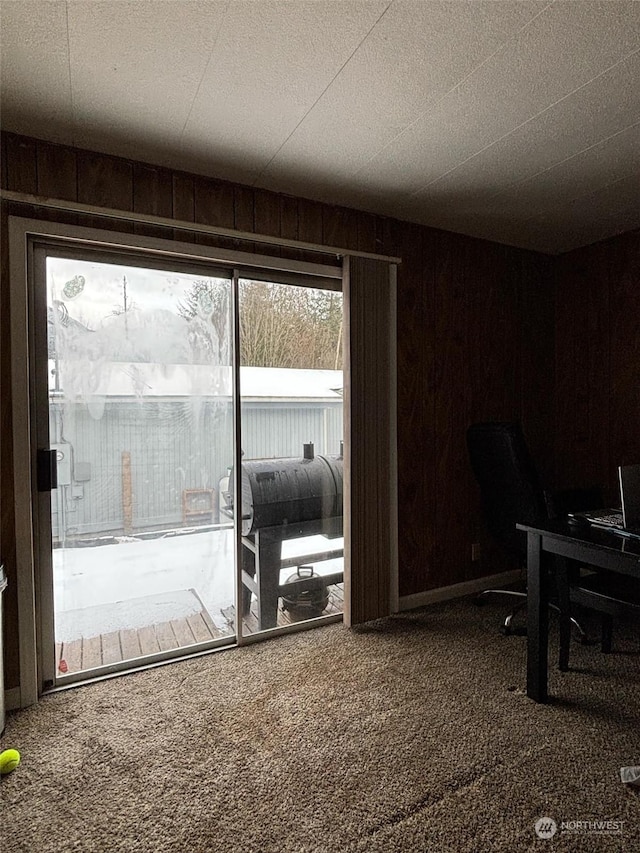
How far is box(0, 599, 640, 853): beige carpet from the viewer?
1.45 metres

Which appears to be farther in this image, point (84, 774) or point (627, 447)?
point (627, 447)

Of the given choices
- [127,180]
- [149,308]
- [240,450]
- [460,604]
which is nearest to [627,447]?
[460,604]

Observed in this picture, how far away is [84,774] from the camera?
5.55 ft

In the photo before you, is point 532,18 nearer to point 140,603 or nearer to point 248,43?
point 248,43

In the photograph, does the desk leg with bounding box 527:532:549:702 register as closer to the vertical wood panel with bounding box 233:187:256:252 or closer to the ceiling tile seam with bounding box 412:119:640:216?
the ceiling tile seam with bounding box 412:119:640:216

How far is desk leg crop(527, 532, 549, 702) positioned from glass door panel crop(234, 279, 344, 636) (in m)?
1.17

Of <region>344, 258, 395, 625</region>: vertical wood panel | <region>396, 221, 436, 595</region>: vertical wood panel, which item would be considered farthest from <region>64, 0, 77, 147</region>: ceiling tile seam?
<region>396, 221, 436, 595</region>: vertical wood panel

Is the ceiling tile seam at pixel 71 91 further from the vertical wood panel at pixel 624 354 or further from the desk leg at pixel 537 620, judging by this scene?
the vertical wood panel at pixel 624 354

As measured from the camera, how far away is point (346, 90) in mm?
1724

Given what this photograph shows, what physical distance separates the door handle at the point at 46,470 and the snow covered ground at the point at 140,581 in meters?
0.32

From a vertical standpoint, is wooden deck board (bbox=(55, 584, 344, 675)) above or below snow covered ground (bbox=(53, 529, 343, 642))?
below

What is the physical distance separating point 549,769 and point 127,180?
2.91 metres

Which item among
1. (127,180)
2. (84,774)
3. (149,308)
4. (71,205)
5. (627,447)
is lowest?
(84,774)

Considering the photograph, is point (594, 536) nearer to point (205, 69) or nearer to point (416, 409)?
point (416, 409)
